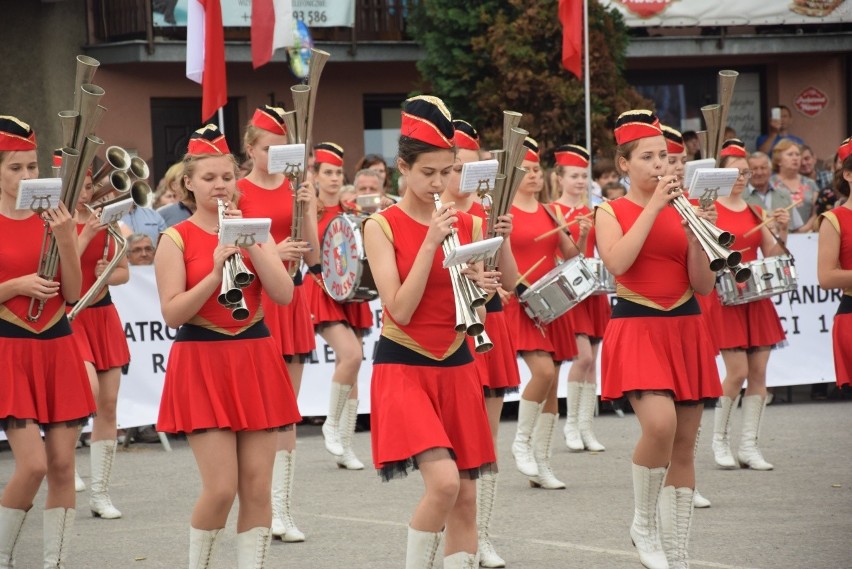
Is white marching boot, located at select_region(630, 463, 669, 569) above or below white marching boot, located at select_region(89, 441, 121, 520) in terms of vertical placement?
above

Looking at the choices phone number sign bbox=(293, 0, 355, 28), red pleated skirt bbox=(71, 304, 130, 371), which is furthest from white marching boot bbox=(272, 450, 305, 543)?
phone number sign bbox=(293, 0, 355, 28)

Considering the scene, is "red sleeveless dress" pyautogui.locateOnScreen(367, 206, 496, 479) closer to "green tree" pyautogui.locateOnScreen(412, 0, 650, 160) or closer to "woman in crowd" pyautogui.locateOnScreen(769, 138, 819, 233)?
"woman in crowd" pyautogui.locateOnScreen(769, 138, 819, 233)

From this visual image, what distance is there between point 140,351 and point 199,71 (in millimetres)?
2677

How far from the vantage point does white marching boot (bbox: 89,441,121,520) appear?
845 cm

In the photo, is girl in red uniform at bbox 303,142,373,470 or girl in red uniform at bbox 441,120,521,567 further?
girl in red uniform at bbox 303,142,373,470

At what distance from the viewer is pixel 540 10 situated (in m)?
16.9

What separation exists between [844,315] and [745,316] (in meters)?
1.95

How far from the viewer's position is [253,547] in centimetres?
550

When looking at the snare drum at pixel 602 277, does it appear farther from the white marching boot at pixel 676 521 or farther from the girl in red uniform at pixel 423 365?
the girl in red uniform at pixel 423 365

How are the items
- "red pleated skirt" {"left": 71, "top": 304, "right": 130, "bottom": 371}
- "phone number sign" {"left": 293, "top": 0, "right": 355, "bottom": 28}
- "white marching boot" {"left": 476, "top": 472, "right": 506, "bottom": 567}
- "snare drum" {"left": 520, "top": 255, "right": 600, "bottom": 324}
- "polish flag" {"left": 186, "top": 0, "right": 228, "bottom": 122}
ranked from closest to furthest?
"white marching boot" {"left": 476, "top": 472, "right": 506, "bottom": 567}, "red pleated skirt" {"left": 71, "top": 304, "right": 130, "bottom": 371}, "snare drum" {"left": 520, "top": 255, "right": 600, "bottom": 324}, "polish flag" {"left": 186, "top": 0, "right": 228, "bottom": 122}, "phone number sign" {"left": 293, "top": 0, "right": 355, "bottom": 28}

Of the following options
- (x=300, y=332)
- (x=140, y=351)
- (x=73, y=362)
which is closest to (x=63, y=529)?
(x=73, y=362)

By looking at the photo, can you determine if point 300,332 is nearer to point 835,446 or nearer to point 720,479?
point 720,479

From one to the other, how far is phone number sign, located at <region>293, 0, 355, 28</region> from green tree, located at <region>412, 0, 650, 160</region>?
216 cm

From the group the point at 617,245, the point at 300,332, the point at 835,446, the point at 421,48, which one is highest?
the point at 421,48
